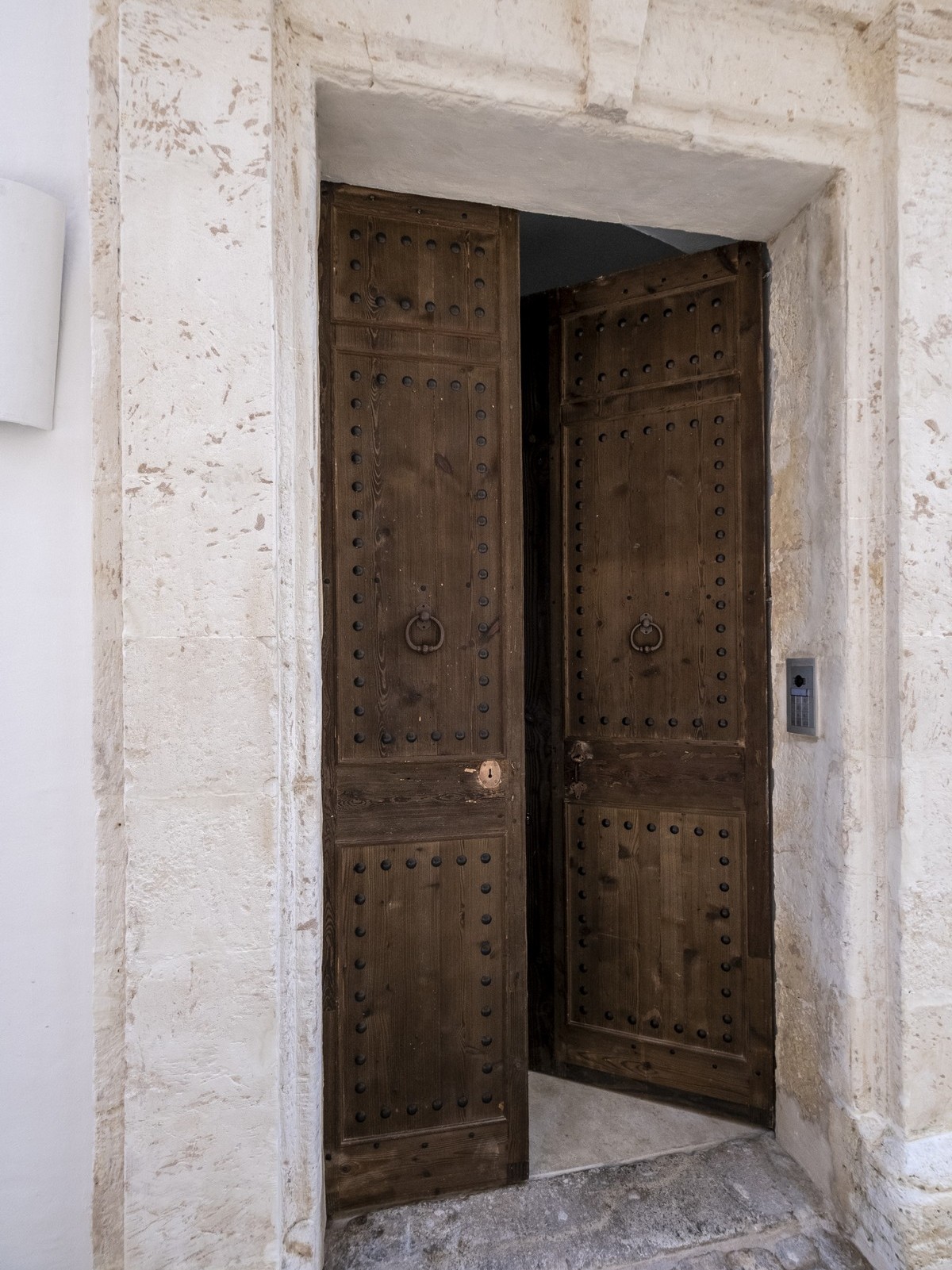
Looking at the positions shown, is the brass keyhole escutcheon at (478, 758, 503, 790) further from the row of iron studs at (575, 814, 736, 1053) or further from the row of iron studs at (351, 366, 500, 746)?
the row of iron studs at (575, 814, 736, 1053)

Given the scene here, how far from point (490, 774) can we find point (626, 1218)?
1.18m

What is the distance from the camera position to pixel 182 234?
165 cm

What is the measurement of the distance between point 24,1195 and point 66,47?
7.84ft

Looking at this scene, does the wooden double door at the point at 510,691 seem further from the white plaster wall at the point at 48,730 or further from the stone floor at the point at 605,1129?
the white plaster wall at the point at 48,730

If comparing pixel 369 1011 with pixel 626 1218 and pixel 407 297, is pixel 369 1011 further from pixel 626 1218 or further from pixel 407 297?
pixel 407 297

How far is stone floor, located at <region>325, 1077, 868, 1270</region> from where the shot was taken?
1938mm

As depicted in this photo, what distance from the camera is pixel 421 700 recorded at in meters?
2.20

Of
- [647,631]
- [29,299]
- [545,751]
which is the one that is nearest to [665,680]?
[647,631]

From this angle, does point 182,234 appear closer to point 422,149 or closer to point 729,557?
Answer: point 422,149

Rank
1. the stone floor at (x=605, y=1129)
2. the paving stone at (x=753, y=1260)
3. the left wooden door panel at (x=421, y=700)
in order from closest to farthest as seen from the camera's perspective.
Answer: the paving stone at (x=753, y=1260)
the left wooden door panel at (x=421, y=700)
the stone floor at (x=605, y=1129)

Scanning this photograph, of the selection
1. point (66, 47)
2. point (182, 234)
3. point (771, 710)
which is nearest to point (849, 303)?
point (771, 710)

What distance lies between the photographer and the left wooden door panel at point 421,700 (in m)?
2.14

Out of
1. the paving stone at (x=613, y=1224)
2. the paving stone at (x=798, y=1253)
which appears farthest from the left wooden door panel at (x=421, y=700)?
the paving stone at (x=798, y=1253)

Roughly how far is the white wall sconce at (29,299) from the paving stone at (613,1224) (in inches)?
82.4
